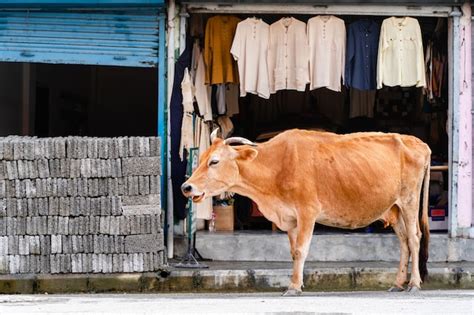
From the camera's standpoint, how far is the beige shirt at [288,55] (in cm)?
1160

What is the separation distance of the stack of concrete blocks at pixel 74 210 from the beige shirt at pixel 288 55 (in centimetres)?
247

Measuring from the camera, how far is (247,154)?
29.4 ft

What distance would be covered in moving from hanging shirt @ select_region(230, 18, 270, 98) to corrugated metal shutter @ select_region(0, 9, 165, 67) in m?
1.06

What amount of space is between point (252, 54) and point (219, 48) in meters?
0.47

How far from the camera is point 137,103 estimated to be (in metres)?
18.1

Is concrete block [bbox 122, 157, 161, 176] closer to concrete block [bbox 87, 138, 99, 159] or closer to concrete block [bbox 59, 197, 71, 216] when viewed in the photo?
concrete block [bbox 87, 138, 99, 159]

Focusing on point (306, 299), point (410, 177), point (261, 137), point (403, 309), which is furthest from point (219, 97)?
point (403, 309)

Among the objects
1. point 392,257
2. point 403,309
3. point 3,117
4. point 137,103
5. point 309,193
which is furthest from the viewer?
point 137,103

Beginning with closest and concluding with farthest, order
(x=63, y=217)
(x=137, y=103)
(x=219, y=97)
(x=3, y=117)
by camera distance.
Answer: (x=63, y=217)
(x=219, y=97)
(x=3, y=117)
(x=137, y=103)

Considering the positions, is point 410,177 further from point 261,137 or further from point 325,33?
point 261,137

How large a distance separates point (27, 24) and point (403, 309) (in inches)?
257

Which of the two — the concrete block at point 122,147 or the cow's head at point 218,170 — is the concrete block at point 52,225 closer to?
the concrete block at point 122,147

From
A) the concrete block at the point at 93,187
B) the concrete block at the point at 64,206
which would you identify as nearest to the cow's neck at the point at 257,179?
the concrete block at the point at 93,187

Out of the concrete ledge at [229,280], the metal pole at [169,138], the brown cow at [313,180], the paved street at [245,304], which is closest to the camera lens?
the paved street at [245,304]
